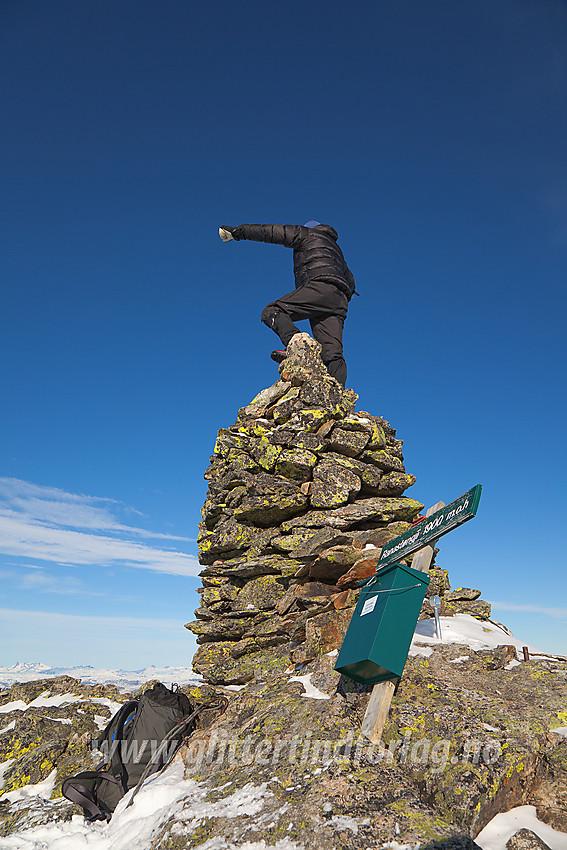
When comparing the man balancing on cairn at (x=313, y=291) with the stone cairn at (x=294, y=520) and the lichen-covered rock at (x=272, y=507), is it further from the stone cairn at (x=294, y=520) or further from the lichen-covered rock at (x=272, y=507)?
the lichen-covered rock at (x=272, y=507)

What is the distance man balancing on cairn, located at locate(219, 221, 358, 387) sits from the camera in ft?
47.0

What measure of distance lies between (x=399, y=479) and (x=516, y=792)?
800 cm

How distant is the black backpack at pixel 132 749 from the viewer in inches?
271

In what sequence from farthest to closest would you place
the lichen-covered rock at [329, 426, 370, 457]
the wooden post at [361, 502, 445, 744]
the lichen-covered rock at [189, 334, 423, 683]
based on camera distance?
the lichen-covered rock at [329, 426, 370, 457] < the lichen-covered rock at [189, 334, 423, 683] < the wooden post at [361, 502, 445, 744]

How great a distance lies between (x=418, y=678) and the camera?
7.16 m

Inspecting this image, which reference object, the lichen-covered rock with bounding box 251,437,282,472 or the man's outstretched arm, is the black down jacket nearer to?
the man's outstretched arm

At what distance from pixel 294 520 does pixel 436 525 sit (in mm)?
5552

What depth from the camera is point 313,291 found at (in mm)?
14352

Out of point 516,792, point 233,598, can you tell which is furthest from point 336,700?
point 233,598

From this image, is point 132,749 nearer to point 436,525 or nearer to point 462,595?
point 436,525

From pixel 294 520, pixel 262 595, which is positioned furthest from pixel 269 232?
pixel 262 595

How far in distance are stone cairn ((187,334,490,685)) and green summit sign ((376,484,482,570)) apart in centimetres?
219

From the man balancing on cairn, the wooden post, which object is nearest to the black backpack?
the wooden post

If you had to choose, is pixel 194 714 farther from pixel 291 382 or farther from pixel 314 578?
pixel 291 382
